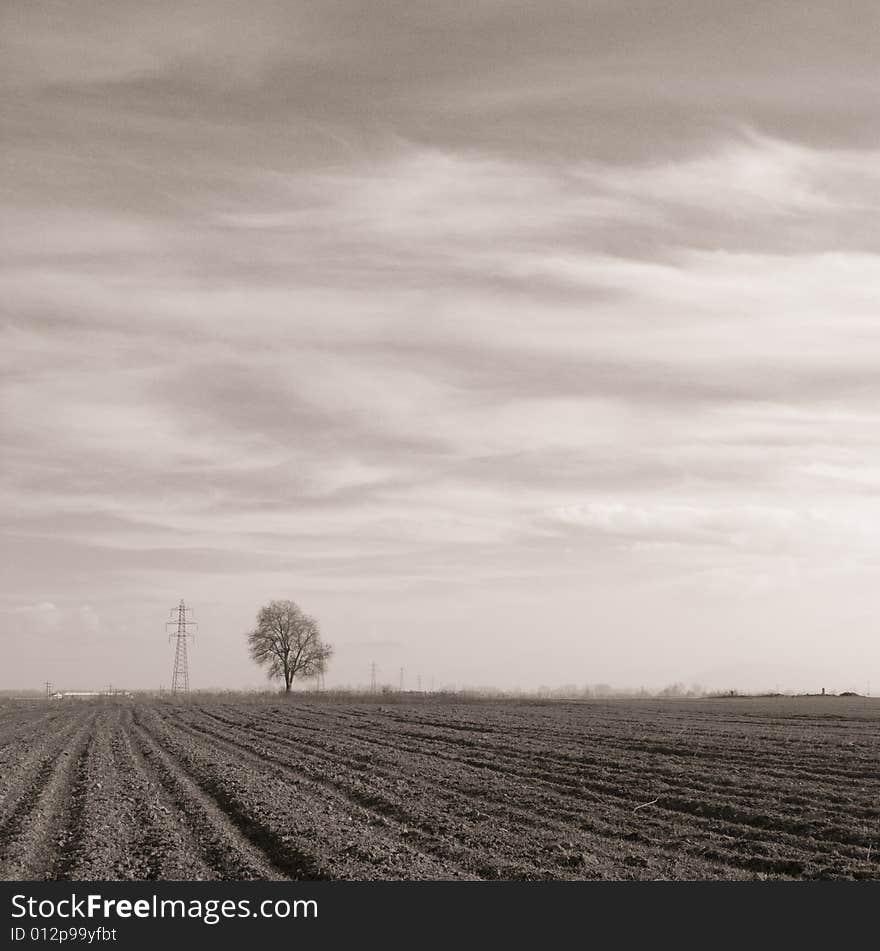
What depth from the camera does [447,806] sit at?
75.7ft

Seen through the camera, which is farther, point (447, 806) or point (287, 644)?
point (287, 644)

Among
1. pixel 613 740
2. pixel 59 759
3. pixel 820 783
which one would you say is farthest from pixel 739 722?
pixel 59 759

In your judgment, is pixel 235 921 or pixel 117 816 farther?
pixel 117 816

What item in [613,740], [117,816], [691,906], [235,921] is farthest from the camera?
[613,740]

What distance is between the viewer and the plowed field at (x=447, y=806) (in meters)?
16.8

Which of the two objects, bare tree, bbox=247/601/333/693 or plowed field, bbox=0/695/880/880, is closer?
plowed field, bbox=0/695/880/880

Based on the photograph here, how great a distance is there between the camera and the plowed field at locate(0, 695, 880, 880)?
1684cm

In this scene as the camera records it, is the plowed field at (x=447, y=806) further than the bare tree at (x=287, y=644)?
No

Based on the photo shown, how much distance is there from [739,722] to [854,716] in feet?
31.9

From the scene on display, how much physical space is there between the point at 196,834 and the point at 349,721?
120ft

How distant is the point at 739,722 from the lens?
5184 centimetres

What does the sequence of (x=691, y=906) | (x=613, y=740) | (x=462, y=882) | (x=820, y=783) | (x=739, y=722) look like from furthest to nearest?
(x=739, y=722), (x=613, y=740), (x=820, y=783), (x=462, y=882), (x=691, y=906)

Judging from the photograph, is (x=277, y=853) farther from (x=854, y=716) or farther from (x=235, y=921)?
(x=854, y=716)

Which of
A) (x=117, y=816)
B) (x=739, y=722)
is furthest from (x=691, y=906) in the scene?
(x=739, y=722)
